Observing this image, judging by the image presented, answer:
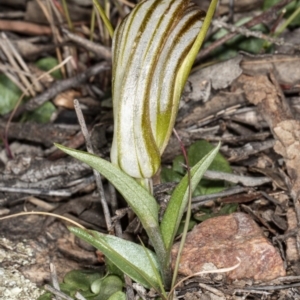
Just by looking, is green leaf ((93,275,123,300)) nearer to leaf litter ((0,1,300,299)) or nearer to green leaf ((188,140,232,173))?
leaf litter ((0,1,300,299))

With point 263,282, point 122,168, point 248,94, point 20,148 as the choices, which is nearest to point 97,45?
point 20,148

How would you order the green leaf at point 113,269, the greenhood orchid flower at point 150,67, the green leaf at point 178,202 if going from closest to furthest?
1. the greenhood orchid flower at point 150,67
2. the green leaf at point 178,202
3. the green leaf at point 113,269

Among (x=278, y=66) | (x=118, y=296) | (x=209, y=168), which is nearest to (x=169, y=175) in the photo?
(x=209, y=168)

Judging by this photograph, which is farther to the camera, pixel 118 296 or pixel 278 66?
pixel 278 66

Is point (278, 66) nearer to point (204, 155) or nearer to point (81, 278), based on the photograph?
point (204, 155)

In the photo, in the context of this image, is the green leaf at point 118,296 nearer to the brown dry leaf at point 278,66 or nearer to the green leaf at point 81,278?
the green leaf at point 81,278

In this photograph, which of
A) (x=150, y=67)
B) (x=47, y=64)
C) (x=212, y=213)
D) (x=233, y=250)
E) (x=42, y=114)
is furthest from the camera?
(x=47, y=64)

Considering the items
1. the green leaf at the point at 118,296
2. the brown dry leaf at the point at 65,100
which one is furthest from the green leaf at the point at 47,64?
the green leaf at the point at 118,296
